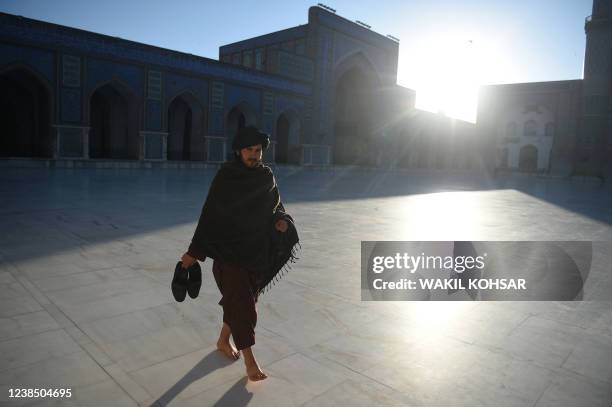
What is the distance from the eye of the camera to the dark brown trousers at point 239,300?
6.19ft

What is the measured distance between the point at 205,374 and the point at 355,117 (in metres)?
25.8

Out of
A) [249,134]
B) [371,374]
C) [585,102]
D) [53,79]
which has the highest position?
[585,102]

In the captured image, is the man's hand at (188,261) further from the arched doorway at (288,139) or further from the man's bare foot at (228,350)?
the arched doorway at (288,139)

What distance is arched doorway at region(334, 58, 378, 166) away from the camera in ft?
85.1

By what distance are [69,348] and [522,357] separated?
2091 mm

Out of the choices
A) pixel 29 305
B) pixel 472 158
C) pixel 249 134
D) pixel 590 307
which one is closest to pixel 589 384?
pixel 590 307

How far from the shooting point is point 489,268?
12.3ft

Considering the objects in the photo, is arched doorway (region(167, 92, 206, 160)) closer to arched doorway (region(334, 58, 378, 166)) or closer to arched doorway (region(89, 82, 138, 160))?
arched doorway (region(89, 82, 138, 160))

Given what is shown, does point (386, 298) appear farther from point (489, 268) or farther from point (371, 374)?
point (489, 268)

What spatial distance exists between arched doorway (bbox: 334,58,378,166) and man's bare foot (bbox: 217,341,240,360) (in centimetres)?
2485

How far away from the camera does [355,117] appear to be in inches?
1051

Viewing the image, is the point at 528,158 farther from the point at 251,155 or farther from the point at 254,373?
the point at 254,373

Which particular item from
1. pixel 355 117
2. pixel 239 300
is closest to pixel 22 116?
pixel 355 117

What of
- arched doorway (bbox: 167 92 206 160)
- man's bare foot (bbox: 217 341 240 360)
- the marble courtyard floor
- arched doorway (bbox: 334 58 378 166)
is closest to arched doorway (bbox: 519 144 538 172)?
arched doorway (bbox: 334 58 378 166)
